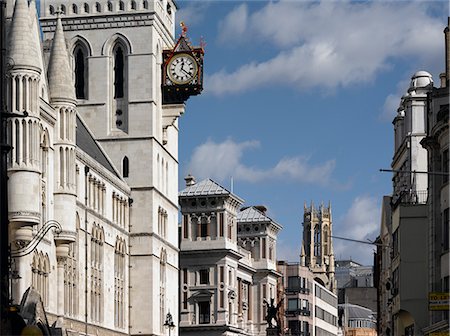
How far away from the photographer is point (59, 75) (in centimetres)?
8312

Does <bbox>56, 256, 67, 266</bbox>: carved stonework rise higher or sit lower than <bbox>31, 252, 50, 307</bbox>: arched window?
higher

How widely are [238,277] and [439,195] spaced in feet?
265

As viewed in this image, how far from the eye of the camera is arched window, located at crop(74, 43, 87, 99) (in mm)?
105688

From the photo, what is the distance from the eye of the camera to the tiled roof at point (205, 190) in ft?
450

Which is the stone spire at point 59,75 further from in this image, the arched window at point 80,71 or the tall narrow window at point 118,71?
the tall narrow window at point 118,71

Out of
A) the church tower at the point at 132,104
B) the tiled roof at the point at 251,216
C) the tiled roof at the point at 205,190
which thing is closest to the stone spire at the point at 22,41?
the church tower at the point at 132,104

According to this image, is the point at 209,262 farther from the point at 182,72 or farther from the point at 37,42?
the point at 37,42

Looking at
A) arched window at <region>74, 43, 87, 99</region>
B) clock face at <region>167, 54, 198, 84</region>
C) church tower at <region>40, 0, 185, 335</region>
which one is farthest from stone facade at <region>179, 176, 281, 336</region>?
arched window at <region>74, 43, 87, 99</region>

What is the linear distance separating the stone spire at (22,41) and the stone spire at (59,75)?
24.7 feet

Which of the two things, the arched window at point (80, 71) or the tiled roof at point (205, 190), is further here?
the tiled roof at point (205, 190)

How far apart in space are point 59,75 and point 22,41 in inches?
387

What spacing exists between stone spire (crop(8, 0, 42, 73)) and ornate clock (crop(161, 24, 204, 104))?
2987cm

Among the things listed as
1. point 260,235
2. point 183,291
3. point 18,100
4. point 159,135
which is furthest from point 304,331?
point 18,100

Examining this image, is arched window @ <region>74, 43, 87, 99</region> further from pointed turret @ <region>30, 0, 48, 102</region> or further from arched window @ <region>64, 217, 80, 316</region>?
pointed turret @ <region>30, 0, 48, 102</region>
